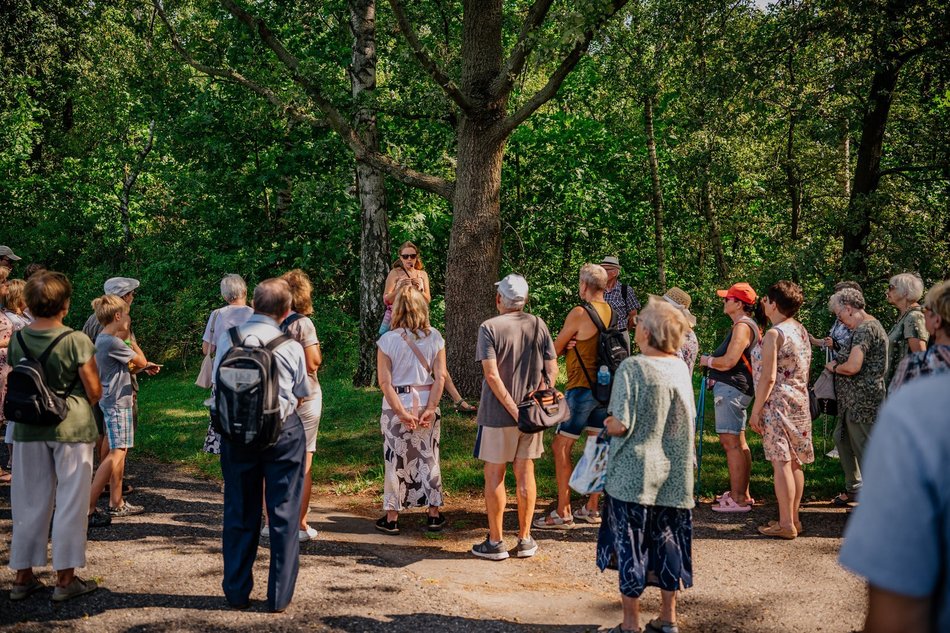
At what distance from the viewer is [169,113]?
16094 millimetres

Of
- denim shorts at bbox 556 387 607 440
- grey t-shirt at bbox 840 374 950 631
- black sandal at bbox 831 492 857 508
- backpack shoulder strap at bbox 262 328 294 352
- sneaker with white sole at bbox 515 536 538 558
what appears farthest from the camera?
black sandal at bbox 831 492 857 508

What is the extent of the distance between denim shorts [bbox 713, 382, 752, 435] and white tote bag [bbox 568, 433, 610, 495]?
9.29ft

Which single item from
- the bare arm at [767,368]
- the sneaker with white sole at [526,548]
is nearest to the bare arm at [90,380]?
the sneaker with white sole at [526,548]

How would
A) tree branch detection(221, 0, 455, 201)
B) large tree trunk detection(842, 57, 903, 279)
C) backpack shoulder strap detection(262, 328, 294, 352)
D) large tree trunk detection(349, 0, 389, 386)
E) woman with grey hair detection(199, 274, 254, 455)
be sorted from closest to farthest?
backpack shoulder strap detection(262, 328, 294, 352) → woman with grey hair detection(199, 274, 254, 455) → tree branch detection(221, 0, 455, 201) → large tree trunk detection(842, 57, 903, 279) → large tree trunk detection(349, 0, 389, 386)

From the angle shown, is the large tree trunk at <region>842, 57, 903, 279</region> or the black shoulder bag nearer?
the black shoulder bag

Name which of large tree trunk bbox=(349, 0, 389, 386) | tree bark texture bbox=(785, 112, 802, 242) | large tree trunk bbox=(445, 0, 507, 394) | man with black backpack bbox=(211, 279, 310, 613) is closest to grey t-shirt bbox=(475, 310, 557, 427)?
man with black backpack bbox=(211, 279, 310, 613)

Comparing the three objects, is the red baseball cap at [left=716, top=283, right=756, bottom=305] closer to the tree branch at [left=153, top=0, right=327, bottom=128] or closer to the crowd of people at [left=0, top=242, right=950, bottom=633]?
the crowd of people at [left=0, top=242, right=950, bottom=633]

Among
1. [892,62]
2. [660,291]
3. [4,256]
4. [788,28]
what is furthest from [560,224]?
[4,256]

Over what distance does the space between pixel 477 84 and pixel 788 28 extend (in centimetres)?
493

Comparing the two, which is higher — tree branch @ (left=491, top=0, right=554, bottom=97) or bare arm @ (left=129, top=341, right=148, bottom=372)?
tree branch @ (left=491, top=0, right=554, bottom=97)

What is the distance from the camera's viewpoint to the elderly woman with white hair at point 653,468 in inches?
184

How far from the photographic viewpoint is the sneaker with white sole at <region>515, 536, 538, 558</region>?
6.34 meters

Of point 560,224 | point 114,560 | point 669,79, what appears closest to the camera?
point 114,560

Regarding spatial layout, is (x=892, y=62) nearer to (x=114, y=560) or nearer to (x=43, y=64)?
(x=114, y=560)
